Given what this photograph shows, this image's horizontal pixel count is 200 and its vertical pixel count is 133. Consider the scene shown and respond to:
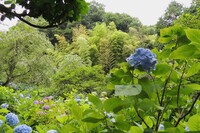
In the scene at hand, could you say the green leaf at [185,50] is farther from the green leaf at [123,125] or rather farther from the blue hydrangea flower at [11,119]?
the blue hydrangea flower at [11,119]

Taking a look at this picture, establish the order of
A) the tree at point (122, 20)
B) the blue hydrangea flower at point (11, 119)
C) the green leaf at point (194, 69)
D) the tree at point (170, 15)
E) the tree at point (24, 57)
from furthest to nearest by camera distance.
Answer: the tree at point (122, 20) < the tree at point (170, 15) < the tree at point (24, 57) < the blue hydrangea flower at point (11, 119) < the green leaf at point (194, 69)

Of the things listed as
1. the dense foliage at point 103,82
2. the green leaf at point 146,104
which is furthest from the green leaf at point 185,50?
the green leaf at point 146,104

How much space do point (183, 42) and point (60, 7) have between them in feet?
1.85

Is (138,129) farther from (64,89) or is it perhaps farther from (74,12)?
(64,89)

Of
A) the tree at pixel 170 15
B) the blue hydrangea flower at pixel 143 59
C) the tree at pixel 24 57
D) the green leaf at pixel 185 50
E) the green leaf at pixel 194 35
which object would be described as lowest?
the tree at pixel 24 57

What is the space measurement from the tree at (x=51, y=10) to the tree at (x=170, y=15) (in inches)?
588

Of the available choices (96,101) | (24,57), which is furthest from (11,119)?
(24,57)

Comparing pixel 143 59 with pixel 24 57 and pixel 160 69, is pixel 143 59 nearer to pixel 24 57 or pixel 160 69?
pixel 160 69

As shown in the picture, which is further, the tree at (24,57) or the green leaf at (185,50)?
the tree at (24,57)

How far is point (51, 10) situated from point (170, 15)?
17316 millimetres

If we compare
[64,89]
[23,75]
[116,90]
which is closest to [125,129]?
[116,90]

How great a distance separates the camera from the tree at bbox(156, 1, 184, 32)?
16.3 metres

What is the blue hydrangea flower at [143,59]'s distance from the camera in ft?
1.86

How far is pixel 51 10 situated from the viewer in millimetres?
1095
